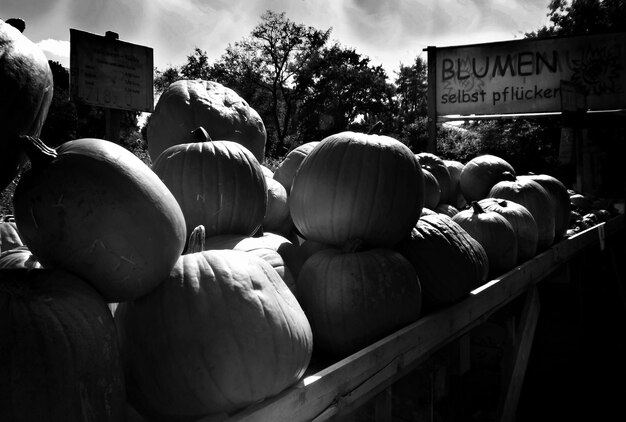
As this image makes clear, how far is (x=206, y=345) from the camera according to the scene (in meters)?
1.13

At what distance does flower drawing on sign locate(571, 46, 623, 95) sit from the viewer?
6734mm

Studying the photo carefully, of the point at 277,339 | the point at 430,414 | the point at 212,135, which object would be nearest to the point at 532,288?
the point at 430,414

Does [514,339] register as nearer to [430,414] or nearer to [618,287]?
[430,414]

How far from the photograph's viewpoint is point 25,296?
0.88m

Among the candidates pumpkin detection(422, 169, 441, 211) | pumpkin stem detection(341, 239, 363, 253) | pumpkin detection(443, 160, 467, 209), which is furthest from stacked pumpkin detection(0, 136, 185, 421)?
pumpkin detection(443, 160, 467, 209)

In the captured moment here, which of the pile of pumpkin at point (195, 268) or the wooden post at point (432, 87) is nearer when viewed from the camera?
the pile of pumpkin at point (195, 268)

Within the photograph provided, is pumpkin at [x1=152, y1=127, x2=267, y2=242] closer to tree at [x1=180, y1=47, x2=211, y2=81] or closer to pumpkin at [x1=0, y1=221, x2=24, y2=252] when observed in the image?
pumpkin at [x1=0, y1=221, x2=24, y2=252]

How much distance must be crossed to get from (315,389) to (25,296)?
2.23 ft

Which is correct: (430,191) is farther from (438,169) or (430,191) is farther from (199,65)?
(199,65)

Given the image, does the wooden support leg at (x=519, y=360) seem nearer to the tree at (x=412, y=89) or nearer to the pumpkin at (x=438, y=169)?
the pumpkin at (x=438, y=169)

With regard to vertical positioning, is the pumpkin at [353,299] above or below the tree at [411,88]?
below

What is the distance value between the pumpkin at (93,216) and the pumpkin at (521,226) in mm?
2429

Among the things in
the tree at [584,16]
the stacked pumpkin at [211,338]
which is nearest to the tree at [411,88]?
the tree at [584,16]

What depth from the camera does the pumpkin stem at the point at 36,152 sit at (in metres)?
1.00
